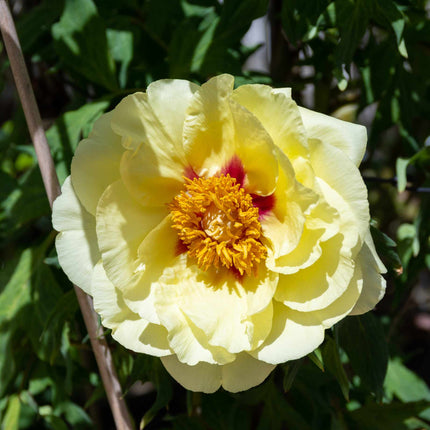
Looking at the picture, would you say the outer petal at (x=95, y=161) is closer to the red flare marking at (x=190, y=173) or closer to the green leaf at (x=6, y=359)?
the red flare marking at (x=190, y=173)

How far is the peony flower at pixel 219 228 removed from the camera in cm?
77

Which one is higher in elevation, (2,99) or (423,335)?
(2,99)

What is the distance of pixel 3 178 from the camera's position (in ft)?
4.37

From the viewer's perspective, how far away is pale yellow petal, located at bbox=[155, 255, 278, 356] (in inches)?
31.6

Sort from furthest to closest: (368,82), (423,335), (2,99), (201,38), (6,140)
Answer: (2,99)
(423,335)
(6,140)
(368,82)
(201,38)

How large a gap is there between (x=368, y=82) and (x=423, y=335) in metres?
1.35

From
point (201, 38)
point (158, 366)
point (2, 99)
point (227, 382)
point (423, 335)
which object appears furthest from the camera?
point (2, 99)

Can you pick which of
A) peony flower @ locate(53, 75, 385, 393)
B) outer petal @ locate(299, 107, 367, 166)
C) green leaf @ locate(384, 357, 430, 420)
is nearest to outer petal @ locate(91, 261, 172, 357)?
peony flower @ locate(53, 75, 385, 393)

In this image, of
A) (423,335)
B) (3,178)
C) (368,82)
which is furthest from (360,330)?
(423,335)

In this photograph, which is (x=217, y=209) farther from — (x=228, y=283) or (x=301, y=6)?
(x=301, y=6)

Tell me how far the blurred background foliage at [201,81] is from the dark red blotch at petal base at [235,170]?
22 cm

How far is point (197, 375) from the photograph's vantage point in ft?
2.77

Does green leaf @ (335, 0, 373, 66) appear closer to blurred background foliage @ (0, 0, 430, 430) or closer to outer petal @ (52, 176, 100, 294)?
blurred background foliage @ (0, 0, 430, 430)

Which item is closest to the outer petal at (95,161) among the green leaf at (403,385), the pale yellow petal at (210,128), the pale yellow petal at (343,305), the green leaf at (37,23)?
the pale yellow petal at (210,128)
